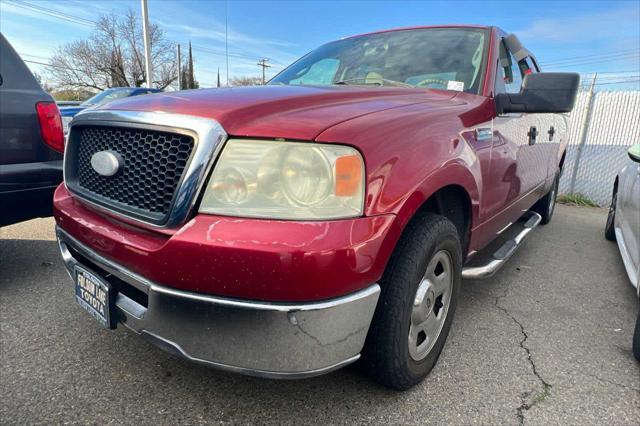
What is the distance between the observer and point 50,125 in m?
2.84

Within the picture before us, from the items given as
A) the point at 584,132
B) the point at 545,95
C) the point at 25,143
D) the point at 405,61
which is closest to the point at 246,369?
the point at 545,95

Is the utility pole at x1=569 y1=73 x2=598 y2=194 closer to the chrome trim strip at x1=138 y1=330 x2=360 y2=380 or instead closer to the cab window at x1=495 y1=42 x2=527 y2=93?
the cab window at x1=495 y1=42 x2=527 y2=93

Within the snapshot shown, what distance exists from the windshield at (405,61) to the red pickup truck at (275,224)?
1.61 feet

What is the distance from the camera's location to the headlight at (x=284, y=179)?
134cm

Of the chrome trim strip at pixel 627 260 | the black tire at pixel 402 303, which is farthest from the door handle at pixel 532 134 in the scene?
the black tire at pixel 402 303

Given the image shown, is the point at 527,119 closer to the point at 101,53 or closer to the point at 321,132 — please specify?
the point at 321,132

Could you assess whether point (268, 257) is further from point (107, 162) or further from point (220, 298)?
point (107, 162)

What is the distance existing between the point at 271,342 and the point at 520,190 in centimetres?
243

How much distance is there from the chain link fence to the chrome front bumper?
7.46m

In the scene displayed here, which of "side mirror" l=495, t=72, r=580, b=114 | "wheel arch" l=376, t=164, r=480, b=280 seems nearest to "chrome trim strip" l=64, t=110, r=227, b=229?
"wheel arch" l=376, t=164, r=480, b=280

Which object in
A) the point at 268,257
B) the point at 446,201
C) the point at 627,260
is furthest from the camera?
the point at 627,260

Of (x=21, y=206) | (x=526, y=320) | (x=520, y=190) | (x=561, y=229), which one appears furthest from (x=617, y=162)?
(x=21, y=206)

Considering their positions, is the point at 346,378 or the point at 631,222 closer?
the point at 346,378

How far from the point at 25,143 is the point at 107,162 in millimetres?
1568
